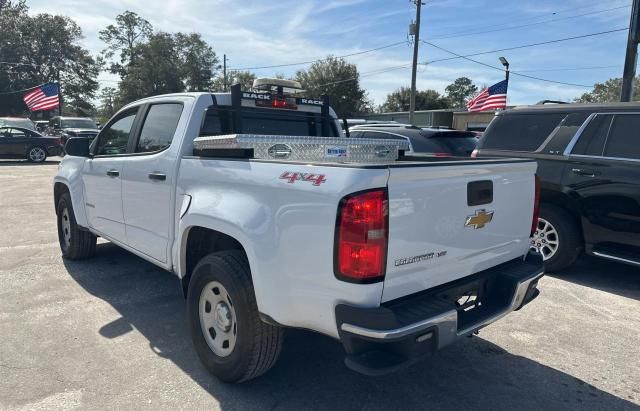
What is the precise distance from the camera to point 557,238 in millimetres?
5277

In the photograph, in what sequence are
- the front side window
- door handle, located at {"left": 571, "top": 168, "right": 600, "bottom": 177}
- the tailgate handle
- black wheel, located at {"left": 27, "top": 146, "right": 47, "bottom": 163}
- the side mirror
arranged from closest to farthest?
the tailgate handle
the front side window
the side mirror
door handle, located at {"left": 571, "top": 168, "right": 600, "bottom": 177}
black wheel, located at {"left": 27, "top": 146, "right": 47, "bottom": 163}

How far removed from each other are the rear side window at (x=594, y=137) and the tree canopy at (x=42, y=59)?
67.5 m

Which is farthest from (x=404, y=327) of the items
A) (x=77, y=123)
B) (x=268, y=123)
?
(x=77, y=123)

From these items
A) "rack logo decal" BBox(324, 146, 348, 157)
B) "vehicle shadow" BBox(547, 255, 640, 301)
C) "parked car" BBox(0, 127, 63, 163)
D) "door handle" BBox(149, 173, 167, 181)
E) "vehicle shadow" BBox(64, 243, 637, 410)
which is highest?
"rack logo decal" BBox(324, 146, 348, 157)

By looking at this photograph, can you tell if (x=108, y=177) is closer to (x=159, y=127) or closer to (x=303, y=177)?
(x=159, y=127)

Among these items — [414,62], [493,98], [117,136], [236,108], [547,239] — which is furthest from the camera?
[414,62]

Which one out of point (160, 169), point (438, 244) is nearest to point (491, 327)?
point (438, 244)

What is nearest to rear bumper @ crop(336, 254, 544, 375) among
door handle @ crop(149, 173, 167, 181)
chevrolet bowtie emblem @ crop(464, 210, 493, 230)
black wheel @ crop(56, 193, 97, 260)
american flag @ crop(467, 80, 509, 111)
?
chevrolet bowtie emblem @ crop(464, 210, 493, 230)

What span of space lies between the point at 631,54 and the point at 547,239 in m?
6.97

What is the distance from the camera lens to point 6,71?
5756cm

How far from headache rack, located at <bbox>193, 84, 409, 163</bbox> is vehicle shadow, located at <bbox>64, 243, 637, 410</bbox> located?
57.0 inches

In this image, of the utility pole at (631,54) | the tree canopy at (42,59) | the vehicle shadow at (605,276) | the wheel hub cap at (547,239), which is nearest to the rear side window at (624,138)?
the wheel hub cap at (547,239)

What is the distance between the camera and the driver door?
14.2ft

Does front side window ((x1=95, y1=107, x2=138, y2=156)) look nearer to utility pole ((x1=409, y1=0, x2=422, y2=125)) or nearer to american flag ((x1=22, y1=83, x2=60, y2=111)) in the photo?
utility pole ((x1=409, y1=0, x2=422, y2=125))
